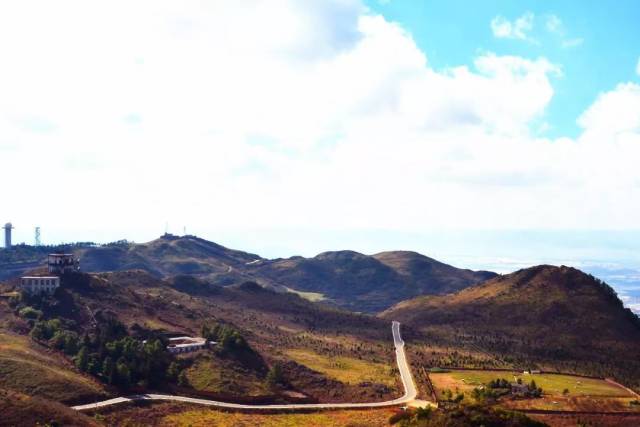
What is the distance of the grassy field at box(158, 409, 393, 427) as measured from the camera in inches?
3046

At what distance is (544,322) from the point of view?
156 meters

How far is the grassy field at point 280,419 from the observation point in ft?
254

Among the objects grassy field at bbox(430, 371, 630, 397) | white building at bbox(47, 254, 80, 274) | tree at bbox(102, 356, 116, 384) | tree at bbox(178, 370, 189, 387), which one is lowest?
grassy field at bbox(430, 371, 630, 397)

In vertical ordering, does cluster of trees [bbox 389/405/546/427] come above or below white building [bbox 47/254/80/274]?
below

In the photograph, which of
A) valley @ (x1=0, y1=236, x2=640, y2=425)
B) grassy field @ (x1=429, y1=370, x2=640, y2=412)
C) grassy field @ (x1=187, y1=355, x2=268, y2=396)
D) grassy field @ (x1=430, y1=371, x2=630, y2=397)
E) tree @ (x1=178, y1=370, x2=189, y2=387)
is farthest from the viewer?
grassy field @ (x1=430, y1=371, x2=630, y2=397)

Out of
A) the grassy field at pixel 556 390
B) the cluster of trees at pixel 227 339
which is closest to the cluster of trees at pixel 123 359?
the cluster of trees at pixel 227 339

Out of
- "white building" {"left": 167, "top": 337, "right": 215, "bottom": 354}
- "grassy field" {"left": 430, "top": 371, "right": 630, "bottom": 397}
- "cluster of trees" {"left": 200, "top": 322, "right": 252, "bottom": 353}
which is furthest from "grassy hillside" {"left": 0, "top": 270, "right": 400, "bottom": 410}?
"grassy field" {"left": 430, "top": 371, "right": 630, "bottom": 397}

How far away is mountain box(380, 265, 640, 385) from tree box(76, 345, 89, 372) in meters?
88.5

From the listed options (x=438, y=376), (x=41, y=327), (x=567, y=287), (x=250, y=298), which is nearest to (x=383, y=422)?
(x=438, y=376)

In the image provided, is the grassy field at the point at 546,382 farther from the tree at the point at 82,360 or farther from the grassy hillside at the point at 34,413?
the grassy hillside at the point at 34,413

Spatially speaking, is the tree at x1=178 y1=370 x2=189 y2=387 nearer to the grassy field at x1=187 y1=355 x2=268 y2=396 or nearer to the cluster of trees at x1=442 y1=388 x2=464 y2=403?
the grassy field at x1=187 y1=355 x2=268 y2=396

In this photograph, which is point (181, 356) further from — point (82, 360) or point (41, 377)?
point (41, 377)

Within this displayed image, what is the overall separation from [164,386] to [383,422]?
35617 mm

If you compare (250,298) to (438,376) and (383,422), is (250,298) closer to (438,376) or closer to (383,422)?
(438,376)
